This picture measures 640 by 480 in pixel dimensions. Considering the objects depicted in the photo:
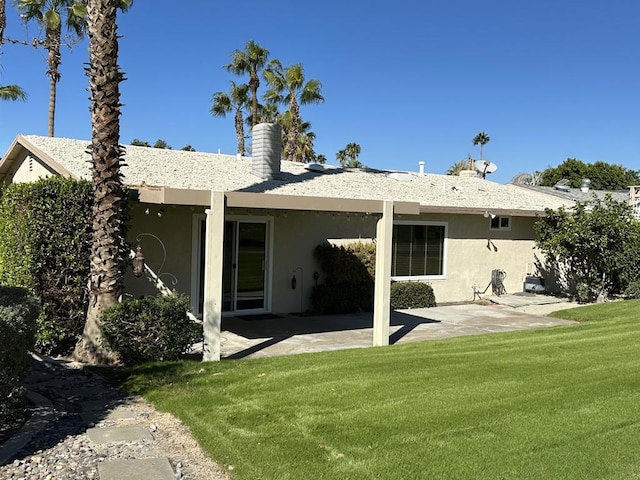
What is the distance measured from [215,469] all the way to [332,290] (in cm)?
917

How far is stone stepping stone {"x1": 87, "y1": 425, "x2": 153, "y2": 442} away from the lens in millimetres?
5359

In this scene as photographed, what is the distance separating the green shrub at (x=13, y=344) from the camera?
483 centimetres

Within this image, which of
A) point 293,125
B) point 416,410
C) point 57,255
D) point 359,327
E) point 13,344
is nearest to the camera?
point 13,344

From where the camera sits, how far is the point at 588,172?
60.5m

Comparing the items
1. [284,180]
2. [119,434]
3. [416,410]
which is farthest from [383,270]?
[119,434]

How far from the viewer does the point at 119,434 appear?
5508 millimetres

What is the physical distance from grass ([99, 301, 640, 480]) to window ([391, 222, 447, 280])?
20.3 ft

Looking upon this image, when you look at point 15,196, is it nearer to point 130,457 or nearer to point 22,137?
point 22,137

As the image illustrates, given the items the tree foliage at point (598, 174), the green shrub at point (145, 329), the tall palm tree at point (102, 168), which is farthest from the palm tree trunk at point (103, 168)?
the tree foliage at point (598, 174)

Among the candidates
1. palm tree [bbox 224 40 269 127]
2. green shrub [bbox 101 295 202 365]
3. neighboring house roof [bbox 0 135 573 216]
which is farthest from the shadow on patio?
palm tree [bbox 224 40 269 127]

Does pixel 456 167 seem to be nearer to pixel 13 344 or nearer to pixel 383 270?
pixel 383 270

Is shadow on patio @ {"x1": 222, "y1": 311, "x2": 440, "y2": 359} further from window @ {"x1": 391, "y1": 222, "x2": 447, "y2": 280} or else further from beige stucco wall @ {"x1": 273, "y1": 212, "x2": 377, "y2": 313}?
window @ {"x1": 391, "y1": 222, "x2": 447, "y2": 280}

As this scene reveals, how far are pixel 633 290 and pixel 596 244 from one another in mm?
1826

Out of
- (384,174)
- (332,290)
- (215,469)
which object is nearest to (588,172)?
(384,174)
